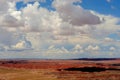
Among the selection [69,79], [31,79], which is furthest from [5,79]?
[69,79]

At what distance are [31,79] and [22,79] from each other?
3.23 m

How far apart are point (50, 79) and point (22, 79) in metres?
10.0

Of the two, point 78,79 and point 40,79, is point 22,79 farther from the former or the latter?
point 78,79

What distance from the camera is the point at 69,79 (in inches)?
3932

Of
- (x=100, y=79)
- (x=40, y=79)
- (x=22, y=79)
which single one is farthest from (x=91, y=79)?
(x=22, y=79)

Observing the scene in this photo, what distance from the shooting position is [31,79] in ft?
322

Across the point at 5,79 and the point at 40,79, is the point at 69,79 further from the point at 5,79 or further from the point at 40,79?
the point at 5,79

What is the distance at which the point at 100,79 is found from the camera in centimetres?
9981

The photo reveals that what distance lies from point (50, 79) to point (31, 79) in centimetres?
690

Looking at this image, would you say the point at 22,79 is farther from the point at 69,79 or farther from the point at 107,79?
the point at 107,79

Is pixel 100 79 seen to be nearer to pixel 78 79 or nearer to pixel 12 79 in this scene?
pixel 78 79

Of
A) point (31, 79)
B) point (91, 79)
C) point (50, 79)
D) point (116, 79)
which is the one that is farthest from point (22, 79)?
point (116, 79)

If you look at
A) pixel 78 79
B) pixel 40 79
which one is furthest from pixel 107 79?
pixel 40 79

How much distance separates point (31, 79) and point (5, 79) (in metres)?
9.21
